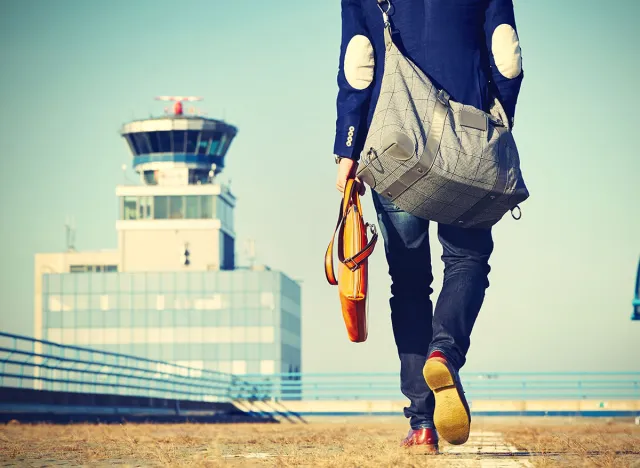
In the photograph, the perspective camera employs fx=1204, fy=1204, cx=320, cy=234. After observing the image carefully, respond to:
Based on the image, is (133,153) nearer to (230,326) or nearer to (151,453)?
(230,326)

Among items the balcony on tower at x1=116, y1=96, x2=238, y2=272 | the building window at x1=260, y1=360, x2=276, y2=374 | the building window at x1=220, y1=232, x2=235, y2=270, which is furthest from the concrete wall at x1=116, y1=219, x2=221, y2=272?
the building window at x1=260, y1=360, x2=276, y2=374

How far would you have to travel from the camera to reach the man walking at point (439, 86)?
4.74 m

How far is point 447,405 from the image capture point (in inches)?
169

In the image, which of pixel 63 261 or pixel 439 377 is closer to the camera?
pixel 439 377

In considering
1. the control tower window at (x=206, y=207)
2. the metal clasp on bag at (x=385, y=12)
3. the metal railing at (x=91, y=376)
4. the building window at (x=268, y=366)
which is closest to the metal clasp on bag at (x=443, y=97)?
the metal clasp on bag at (x=385, y=12)

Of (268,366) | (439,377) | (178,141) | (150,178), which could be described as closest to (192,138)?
(178,141)

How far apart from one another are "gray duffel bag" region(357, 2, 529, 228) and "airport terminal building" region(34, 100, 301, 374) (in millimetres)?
76745

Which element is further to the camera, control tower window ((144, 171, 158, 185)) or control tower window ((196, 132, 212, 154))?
control tower window ((144, 171, 158, 185))

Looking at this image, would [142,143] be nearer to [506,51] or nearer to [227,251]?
[227,251]

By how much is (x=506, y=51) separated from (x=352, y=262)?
1034mm

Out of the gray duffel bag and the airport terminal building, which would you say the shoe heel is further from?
the airport terminal building

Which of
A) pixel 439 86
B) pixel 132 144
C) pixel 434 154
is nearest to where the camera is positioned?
pixel 434 154

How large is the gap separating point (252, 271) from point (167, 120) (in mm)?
12071

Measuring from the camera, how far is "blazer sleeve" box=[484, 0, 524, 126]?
4.75m
